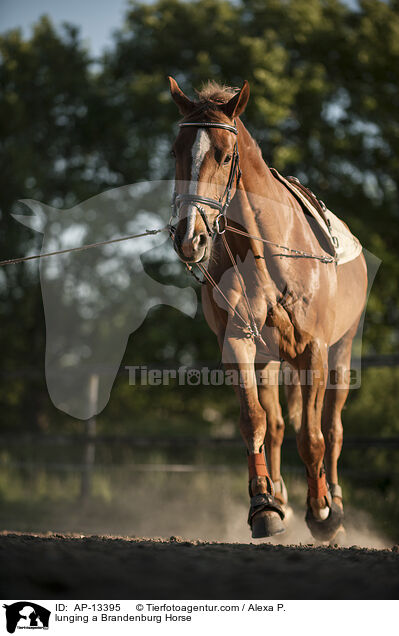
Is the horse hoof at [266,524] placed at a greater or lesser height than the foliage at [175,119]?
lesser

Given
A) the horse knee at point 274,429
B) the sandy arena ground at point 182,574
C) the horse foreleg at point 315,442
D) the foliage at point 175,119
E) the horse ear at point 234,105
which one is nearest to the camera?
the sandy arena ground at point 182,574

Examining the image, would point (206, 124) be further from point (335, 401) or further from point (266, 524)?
point (335, 401)

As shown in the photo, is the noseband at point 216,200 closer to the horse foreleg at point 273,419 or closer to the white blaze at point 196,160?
the white blaze at point 196,160

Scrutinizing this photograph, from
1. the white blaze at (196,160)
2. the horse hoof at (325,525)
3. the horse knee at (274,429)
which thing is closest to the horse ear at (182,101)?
the white blaze at (196,160)

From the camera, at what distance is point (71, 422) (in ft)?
46.0

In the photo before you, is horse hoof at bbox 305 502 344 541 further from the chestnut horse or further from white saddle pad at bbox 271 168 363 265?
white saddle pad at bbox 271 168 363 265

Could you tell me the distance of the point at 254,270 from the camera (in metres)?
3.75

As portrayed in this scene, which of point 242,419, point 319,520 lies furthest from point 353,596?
point 319,520

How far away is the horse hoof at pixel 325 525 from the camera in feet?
13.3
